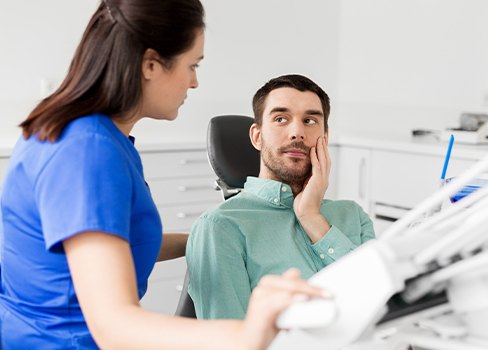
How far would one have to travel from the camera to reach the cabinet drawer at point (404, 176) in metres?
3.39

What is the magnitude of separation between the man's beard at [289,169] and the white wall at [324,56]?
78.9 inches

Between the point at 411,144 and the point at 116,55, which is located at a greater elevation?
the point at 116,55

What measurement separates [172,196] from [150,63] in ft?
7.99

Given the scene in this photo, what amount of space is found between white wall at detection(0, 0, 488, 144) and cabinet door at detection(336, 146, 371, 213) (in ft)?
1.47

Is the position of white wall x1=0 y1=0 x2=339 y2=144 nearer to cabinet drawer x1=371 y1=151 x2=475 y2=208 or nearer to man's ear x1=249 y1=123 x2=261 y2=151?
cabinet drawer x1=371 y1=151 x2=475 y2=208

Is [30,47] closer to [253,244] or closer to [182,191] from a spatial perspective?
→ [182,191]

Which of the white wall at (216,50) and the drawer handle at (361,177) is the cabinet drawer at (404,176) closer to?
the drawer handle at (361,177)

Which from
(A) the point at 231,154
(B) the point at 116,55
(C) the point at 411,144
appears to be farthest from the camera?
(C) the point at 411,144

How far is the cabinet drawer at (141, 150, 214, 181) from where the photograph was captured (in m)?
3.46

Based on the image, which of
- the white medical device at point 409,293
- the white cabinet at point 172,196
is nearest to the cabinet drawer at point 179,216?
the white cabinet at point 172,196

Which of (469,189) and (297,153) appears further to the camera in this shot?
(297,153)

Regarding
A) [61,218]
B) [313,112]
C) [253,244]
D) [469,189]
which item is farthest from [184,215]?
[61,218]

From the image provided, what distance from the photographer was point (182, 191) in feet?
11.8

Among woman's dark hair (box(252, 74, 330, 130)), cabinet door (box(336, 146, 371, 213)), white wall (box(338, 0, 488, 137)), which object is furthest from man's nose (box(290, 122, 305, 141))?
white wall (box(338, 0, 488, 137))
